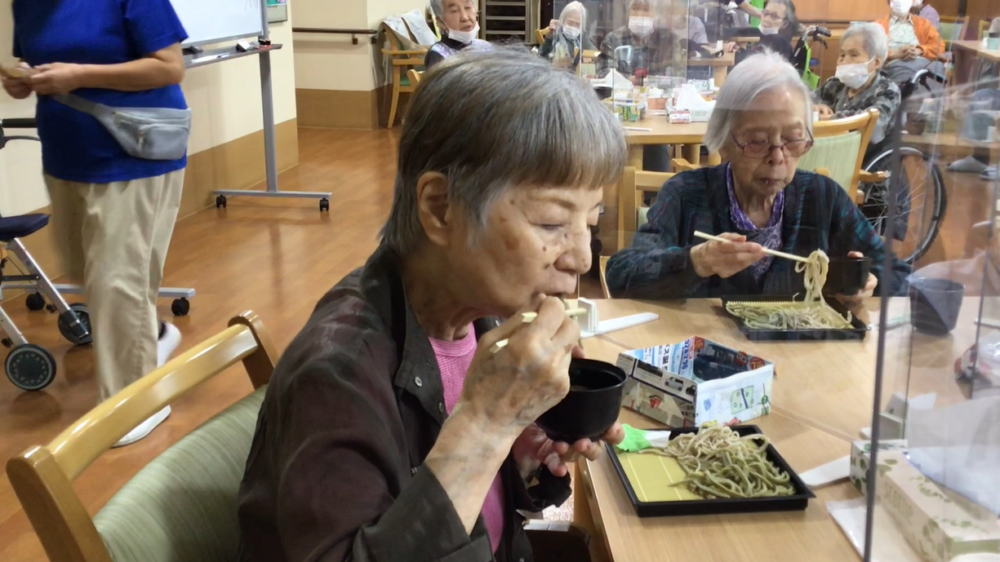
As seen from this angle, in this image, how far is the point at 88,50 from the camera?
237cm

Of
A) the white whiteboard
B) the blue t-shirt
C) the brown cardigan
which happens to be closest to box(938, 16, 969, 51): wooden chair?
the brown cardigan

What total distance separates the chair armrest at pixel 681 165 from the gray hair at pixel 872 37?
15.6 inches

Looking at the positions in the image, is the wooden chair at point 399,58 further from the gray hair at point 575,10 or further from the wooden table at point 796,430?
the wooden table at point 796,430

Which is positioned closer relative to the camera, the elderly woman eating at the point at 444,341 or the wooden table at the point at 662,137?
the elderly woman eating at the point at 444,341

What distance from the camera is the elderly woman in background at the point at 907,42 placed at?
1.37 m

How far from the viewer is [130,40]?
94.7 inches

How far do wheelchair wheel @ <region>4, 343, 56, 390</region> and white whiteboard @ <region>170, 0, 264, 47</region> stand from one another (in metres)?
2.04

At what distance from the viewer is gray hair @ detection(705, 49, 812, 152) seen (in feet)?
5.43

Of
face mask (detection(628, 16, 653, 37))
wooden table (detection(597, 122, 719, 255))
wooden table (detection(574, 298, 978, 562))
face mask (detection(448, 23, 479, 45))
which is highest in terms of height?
face mask (detection(628, 16, 653, 37))

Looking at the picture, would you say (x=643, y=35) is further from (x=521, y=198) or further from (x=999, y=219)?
(x=999, y=219)

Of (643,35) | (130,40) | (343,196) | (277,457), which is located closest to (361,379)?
(277,457)

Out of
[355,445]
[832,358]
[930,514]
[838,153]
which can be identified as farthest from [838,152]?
[355,445]

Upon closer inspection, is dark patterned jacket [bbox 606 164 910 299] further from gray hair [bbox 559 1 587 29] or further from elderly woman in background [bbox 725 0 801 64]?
gray hair [bbox 559 1 587 29]

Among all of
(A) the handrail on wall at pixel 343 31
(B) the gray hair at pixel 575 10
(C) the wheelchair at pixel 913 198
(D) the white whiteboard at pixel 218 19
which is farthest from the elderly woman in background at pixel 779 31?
(A) the handrail on wall at pixel 343 31
